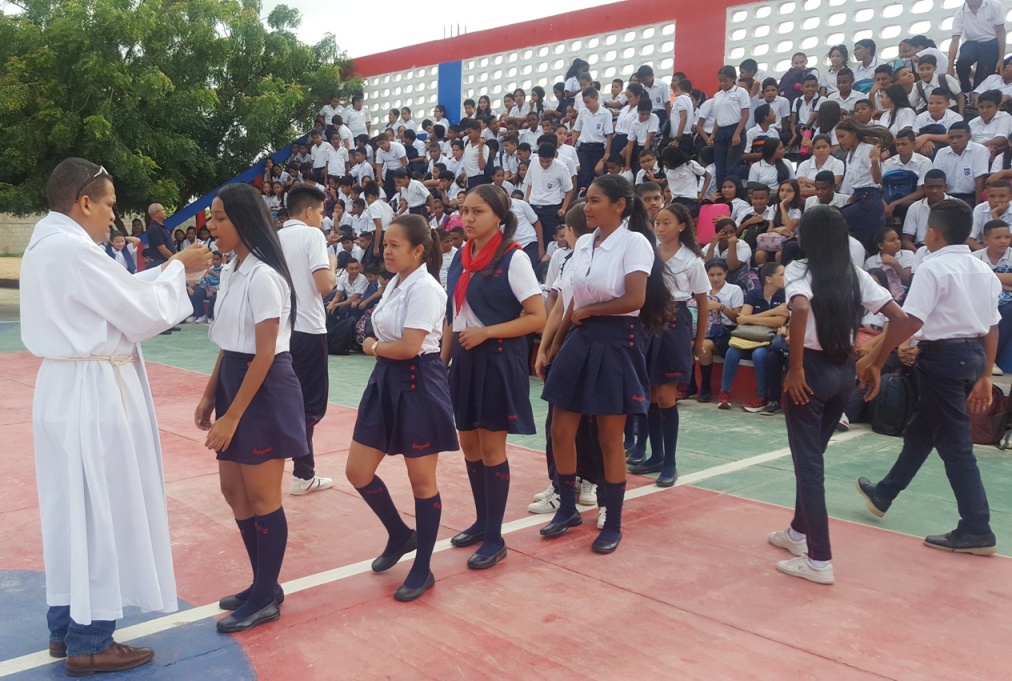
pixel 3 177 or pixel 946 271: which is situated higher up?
pixel 3 177

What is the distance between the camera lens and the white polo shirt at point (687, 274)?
5270mm

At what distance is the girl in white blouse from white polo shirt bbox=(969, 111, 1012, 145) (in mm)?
7430

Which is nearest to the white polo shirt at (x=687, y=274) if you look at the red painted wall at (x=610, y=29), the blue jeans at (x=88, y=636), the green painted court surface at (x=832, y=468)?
the green painted court surface at (x=832, y=468)

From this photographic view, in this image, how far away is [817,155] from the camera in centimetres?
891

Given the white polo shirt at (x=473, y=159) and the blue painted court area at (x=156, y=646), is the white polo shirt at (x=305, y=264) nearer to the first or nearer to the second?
the blue painted court area at (x=156, y=646)

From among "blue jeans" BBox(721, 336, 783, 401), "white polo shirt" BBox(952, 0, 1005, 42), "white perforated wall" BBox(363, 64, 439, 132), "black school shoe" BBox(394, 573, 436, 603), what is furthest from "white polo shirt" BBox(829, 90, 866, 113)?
"white perforated wall" BBox(363, 64, 439, 132)

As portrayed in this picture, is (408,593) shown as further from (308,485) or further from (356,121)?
(356,121)

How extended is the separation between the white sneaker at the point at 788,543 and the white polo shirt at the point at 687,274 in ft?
5.42

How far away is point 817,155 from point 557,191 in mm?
3433

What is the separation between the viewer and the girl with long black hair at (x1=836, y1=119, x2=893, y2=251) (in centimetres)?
811

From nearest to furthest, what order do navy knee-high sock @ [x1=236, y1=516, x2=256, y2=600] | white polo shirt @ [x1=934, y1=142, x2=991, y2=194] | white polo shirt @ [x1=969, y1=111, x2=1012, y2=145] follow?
navy knee-high sock @ [x1=236, y1=516, x2=256, y2=600]
white polo shirt @ [x1=934, y1=142, x2=991, y2=194]
white polo shirt @ [x1=969, y1=111, x2=1012, y2=145]

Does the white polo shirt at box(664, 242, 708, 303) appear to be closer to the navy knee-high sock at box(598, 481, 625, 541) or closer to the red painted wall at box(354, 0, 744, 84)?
the navy knee-high sock at box(598, 481, 625, 541)

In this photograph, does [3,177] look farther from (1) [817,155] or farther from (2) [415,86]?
(1) [817,155]


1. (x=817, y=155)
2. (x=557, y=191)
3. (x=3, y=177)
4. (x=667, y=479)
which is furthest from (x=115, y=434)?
(x=3, y=177)
